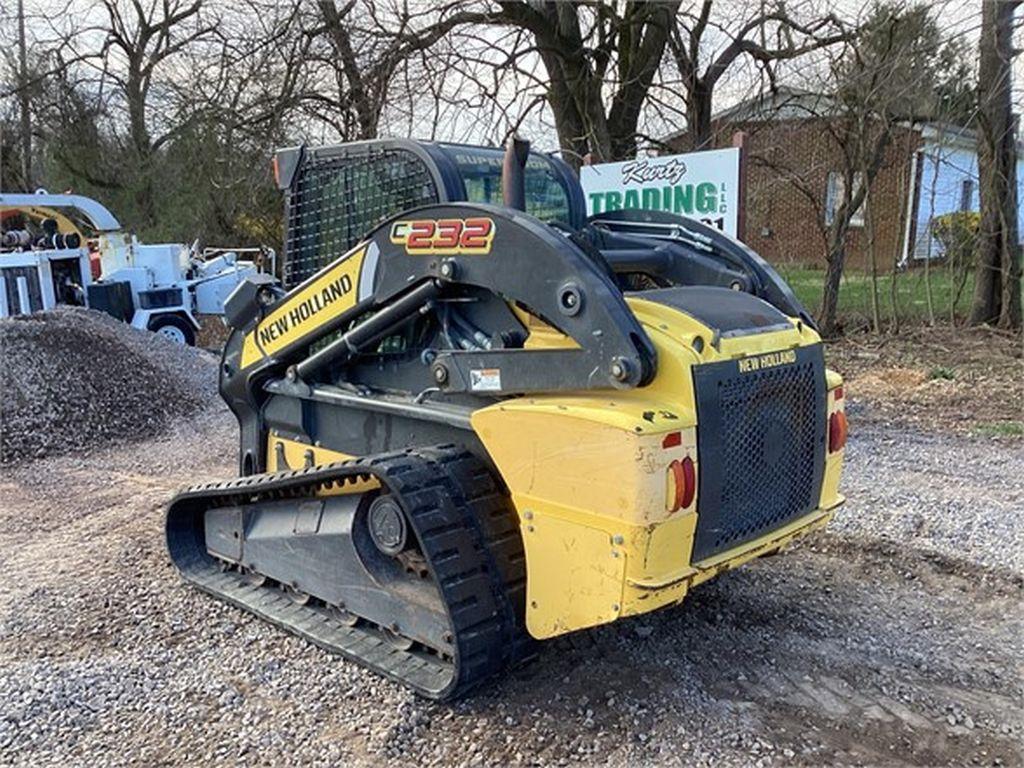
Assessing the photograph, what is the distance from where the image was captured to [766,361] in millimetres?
3172

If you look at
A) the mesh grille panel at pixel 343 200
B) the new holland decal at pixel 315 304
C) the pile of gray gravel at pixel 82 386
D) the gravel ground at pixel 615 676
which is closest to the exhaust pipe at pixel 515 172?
the mesh grille panel at pixel 343 200

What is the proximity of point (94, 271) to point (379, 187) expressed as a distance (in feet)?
34.4

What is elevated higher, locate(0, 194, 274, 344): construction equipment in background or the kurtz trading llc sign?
the kurtz trading llc sign

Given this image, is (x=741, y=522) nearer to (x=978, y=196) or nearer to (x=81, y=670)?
(x=81, y=670)

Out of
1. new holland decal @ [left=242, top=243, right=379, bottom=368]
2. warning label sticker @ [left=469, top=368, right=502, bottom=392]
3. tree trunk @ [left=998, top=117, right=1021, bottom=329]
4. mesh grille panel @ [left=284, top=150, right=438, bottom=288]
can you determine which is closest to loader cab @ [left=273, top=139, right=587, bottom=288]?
mesh grille panel @ [left=284, top=150, right=438, bottom=288]

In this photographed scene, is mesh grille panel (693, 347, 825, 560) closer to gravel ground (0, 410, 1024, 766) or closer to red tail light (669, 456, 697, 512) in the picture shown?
red tail light (669, 456, 697, 512)

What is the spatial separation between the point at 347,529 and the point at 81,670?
3.81ft

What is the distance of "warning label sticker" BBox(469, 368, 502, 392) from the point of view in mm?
3209

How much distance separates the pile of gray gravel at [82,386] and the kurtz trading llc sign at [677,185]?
4.37 metres

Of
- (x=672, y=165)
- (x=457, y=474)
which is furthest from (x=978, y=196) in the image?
(x=457, y=474)

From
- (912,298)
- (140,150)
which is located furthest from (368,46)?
(140,150)

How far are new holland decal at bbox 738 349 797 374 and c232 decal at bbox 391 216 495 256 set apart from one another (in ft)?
3.14

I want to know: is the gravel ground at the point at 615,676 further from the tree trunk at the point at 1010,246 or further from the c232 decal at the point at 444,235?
the tree trunk at the point at 1010,246

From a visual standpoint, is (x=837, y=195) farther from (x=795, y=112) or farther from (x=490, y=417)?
(x=490, y=417)
